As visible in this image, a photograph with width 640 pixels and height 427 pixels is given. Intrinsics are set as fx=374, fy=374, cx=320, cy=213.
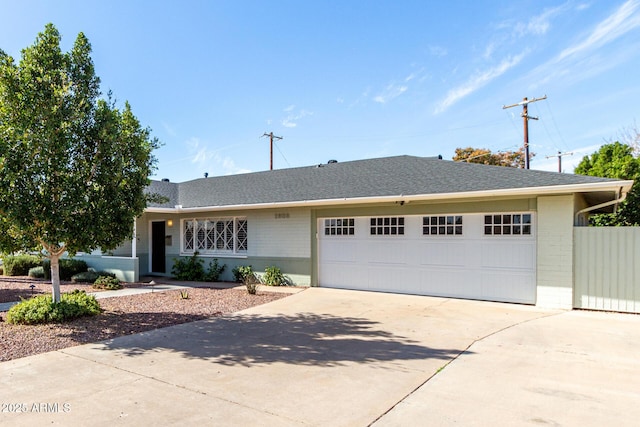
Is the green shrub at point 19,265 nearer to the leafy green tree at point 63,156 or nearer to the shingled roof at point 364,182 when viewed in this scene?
the shingled roof at point 364,182

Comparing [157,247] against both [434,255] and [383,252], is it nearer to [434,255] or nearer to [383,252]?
[383,252]

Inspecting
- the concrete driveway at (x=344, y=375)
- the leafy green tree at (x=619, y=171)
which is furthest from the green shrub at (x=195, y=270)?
the leafy green tree at (x=619, y=171)

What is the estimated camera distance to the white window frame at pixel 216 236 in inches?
537

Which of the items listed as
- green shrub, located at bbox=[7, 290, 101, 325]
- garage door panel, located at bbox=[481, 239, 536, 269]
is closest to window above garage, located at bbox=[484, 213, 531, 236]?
garage door panel, located at bbox=[481, 239, 536, 269]

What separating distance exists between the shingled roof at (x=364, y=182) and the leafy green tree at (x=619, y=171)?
8.90 m

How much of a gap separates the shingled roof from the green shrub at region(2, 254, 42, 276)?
5575mm

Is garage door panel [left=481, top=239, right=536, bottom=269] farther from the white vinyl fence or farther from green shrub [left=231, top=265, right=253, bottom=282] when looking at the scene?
green shrub [left=231, top=265, right=253, bottom=282]

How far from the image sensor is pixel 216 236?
46.7 ft

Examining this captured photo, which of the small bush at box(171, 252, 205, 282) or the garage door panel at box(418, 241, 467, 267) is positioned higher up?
the garage door panel at box(418, 241, 467, 267)

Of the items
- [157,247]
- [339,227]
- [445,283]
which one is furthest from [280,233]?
[157,247]

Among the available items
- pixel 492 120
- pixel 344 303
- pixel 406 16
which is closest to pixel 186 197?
pixel 344 303

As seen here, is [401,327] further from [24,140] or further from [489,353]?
[24,140]

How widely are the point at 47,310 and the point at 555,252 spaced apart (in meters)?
10.5

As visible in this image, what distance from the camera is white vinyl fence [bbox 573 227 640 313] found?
7840 mm
